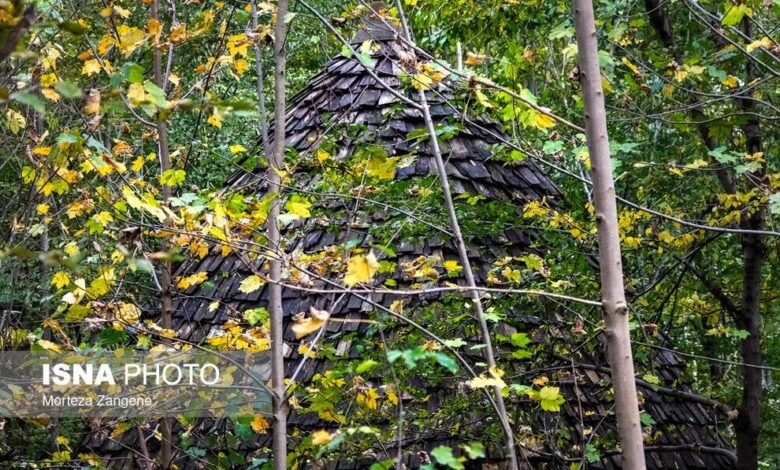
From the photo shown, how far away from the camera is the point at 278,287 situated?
8.51ft

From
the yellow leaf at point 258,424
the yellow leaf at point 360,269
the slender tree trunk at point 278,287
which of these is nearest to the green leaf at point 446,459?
the yellow leaf at point 360,269

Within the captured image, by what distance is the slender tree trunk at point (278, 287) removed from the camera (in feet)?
→ 8.13

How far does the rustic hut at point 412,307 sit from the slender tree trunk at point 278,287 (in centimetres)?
9

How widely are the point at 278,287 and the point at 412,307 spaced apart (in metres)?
0.80

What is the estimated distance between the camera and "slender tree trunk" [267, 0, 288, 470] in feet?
8.13

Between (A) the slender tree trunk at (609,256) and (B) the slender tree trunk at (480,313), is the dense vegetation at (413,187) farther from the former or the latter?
(A) the slender tree trunk at (609,256)

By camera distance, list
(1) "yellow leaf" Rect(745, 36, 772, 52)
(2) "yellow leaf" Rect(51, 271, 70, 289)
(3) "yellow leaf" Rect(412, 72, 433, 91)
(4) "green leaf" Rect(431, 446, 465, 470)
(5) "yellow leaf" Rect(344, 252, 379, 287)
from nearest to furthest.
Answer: (4) "green leaf" Rect(431, 446, 465, 470) → (5) "yellow leaf" Rect(344, 252, 379, 287) → (3) "yellow leaf" Rect(412, 72, 433, 91) → (2) "yellow leaf" Rect(51, 271, 70, 289) → (1) "yellow leaf" Rect(745, 36, 772, 52)

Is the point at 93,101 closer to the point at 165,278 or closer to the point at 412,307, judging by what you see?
the point at 412,307

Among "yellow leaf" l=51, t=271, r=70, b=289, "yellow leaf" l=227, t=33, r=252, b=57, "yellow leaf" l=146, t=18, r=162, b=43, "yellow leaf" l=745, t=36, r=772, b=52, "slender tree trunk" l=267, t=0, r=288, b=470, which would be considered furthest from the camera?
"yellow leaf" l=745, t=36, r=772, b=52

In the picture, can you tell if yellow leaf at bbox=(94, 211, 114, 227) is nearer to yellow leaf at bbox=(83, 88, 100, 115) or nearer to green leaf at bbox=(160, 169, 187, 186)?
green leaf at bbox=(160, 169, 187, 186)

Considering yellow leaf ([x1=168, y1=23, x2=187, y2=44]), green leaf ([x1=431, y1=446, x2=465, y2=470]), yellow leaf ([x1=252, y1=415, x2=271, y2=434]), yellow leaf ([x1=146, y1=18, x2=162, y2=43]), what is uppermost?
yellow leaf ([x1=168, y1=23, x2=187, y2=44])

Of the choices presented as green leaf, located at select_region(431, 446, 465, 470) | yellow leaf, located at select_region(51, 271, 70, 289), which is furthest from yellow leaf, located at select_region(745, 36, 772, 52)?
yellow leaf, located at select_region(51, 271, 70, 289)

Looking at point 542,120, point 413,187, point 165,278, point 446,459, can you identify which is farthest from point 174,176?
point 446,459

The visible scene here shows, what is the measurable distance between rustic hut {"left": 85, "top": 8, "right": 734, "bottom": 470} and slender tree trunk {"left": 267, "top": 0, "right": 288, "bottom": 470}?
3.5 inches
